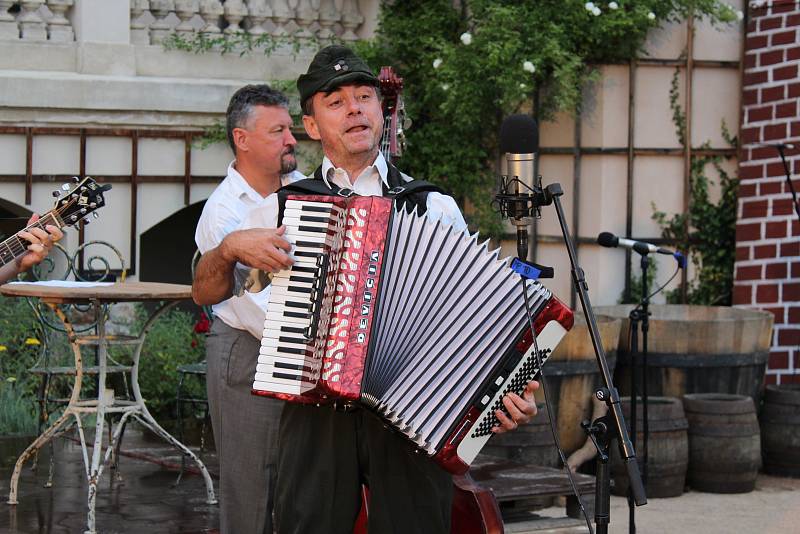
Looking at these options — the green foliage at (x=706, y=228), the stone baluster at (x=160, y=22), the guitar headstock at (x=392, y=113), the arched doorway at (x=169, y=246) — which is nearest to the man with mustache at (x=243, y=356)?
the guitar headstock at (x=392, y=113)

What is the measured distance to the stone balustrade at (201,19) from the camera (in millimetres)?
8672

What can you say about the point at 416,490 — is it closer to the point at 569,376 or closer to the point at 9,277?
the point at 9,277

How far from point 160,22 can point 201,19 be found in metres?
0.28

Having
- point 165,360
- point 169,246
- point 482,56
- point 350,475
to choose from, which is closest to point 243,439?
point 350,475

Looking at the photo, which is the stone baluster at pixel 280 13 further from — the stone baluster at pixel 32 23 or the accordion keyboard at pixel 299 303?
the accordion keyboard at pixel 299 303

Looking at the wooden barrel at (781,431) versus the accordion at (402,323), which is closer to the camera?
the accordion at (402,323)

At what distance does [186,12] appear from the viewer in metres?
9.16

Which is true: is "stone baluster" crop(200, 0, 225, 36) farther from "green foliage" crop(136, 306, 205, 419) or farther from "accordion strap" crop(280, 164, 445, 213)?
"accordion strap" crop(280, 164, 445, 213)

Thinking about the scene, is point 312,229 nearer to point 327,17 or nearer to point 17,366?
point 17,366

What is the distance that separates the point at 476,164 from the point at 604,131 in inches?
35.3

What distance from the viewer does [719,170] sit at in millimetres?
9031

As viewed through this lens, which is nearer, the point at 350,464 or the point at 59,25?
the point at 350,464

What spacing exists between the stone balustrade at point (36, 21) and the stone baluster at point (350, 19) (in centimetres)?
191

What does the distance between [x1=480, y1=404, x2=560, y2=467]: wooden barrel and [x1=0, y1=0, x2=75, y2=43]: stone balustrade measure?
391 centimetres
